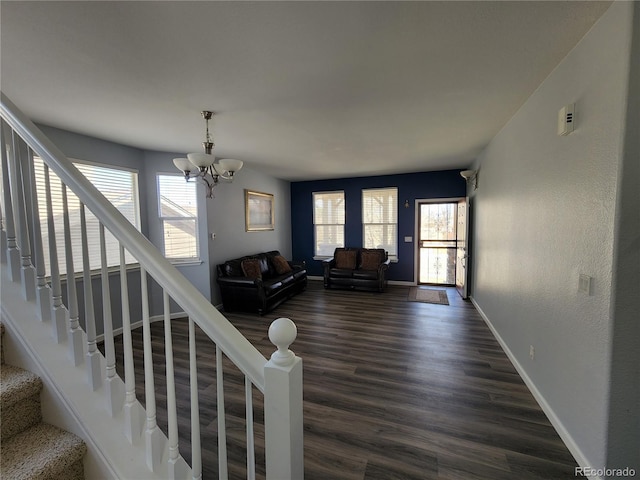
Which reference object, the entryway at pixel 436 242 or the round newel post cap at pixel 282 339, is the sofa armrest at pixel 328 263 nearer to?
the entryway at pixel 436 242

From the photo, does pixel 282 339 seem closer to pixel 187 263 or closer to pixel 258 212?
pixel 187 263

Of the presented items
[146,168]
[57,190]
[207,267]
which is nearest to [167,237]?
[207,267]

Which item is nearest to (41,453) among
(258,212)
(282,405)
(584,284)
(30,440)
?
(30,440)

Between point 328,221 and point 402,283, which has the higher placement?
point 328,221

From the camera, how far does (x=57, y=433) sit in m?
1.06

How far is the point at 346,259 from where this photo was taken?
636 centimetres

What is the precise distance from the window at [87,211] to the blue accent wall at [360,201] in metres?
3.92

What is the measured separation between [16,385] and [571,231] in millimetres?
2847

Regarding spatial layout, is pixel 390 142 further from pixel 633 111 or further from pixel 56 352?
pixel 56 352

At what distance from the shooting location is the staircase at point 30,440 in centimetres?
94

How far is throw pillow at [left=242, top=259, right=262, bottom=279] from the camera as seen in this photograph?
4801 millimetres

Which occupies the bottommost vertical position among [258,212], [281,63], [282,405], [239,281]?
[239,281]

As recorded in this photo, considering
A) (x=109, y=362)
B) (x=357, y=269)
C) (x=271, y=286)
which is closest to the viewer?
(x=109, y=362)

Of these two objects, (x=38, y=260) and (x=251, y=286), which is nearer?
(x=38, y=260)
